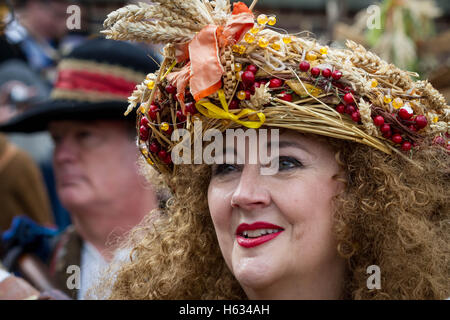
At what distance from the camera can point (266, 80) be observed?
2.06 metres

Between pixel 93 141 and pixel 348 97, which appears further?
pixel 93 141

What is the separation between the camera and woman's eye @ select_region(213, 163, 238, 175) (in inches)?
87.3

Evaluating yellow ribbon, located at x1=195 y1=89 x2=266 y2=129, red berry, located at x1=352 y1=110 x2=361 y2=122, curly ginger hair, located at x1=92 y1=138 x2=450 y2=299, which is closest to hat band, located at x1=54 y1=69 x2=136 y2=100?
curly ginger hair, located at x1=92 y1=138 x2=450 y2=299

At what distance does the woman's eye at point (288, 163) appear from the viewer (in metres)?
2.10

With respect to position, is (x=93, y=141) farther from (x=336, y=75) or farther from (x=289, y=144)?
(x=336, y=75)

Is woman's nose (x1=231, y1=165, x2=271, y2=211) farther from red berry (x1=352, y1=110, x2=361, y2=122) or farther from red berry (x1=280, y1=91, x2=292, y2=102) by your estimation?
red berry (x1=352, y1=110, x2=361, y2=122)

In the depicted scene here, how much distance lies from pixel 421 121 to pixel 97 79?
2.37 meters

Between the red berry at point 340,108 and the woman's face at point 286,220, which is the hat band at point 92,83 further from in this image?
the red berry at point 340,108

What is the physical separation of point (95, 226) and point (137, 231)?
1340mm

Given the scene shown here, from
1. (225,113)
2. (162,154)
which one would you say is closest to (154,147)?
(162,154)

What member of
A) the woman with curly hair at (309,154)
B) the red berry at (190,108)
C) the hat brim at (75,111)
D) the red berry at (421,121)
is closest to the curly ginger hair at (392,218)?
the woman with curly hair at (309,154)

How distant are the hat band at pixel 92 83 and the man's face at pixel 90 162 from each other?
198 millimetres

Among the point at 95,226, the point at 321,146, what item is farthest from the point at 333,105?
the point at 95,226
